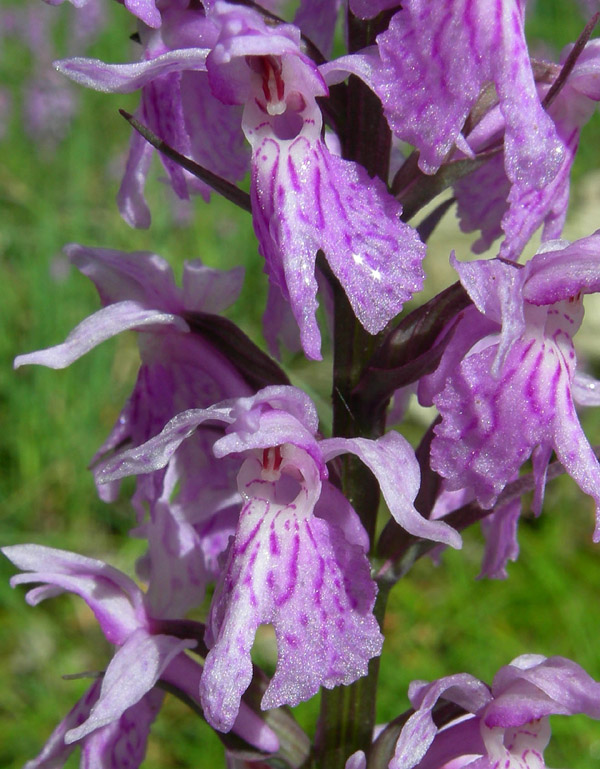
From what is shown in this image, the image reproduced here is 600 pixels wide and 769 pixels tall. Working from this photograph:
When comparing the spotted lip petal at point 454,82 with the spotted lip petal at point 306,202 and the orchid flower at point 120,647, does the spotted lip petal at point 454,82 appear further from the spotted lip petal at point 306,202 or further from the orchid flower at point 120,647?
the orchid flower at point 120,647

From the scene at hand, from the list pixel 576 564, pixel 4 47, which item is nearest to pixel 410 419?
pixel 576 564

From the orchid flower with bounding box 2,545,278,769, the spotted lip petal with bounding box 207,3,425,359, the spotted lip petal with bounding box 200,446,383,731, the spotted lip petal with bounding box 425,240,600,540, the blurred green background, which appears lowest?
the blurred green background

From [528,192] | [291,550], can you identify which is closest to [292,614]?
[291,550]

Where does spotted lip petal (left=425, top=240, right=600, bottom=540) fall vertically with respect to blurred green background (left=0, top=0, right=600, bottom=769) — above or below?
above

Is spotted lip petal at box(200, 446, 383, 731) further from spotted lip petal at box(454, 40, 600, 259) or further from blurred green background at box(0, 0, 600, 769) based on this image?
blurred green background at box(0, 0, 600, 769)

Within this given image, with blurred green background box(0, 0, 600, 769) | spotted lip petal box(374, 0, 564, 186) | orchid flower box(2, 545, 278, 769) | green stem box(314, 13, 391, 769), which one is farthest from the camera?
blurred green background box(0, 0, 600, 769)

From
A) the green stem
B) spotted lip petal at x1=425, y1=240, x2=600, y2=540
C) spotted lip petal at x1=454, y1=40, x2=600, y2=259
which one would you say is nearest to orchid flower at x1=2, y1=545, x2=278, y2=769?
the green stem

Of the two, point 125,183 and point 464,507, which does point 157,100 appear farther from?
point 464,507

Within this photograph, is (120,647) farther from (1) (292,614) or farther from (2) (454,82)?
(2) (454,82)

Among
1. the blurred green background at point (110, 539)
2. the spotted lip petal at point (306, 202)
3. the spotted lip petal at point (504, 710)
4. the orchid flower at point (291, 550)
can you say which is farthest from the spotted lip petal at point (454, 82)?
the blurred green background at point (110, 539)
